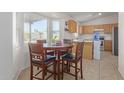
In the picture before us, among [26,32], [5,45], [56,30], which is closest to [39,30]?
[26,32]

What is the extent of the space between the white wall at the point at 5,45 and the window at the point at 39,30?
60.9 inches

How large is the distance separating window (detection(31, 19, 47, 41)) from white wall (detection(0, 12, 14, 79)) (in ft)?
5.08

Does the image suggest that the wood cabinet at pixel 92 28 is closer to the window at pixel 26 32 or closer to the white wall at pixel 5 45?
the window at pixel 26 32

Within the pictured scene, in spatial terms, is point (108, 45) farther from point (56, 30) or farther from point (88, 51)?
point (56, 30)

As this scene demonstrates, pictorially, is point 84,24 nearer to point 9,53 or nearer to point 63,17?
point 63,17

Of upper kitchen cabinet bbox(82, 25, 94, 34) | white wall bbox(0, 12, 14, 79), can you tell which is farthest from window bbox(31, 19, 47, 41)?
upper kitchen cabinet bbox(82, 25, 94, 34)

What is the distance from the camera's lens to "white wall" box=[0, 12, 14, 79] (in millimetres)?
2211

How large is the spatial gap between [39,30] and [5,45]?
198 cm

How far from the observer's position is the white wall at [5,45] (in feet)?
7.25

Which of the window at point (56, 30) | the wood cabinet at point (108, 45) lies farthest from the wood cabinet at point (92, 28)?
the window at point (56, 30)

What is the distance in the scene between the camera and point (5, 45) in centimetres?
226
